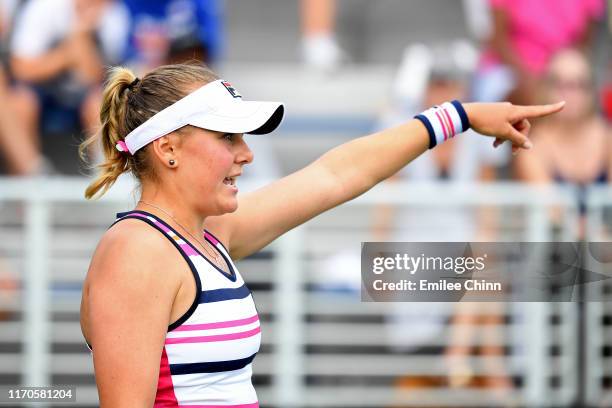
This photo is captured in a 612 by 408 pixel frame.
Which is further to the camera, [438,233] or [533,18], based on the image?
[533,18]

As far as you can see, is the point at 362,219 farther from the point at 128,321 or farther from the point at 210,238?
the point at 128,321

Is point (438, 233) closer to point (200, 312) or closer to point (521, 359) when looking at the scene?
point (521, 359)

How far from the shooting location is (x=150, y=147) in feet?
9.20

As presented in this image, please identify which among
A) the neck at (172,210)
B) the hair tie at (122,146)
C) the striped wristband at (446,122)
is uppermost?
the striped wristband at (446,122)

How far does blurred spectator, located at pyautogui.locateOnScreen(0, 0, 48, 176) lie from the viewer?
6.75 m

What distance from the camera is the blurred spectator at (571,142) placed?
22.7 feet

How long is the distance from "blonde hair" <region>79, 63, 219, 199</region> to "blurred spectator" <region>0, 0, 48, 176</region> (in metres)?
4.02

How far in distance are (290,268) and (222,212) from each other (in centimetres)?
359

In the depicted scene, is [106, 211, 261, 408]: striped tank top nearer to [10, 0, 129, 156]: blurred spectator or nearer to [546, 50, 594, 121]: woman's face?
[10, 0, 129, 156]: blurred spectator

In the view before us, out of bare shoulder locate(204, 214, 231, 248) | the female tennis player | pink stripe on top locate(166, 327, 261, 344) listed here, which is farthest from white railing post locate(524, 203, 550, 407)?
pink stripe on top locate(166, 327, 261, 344)

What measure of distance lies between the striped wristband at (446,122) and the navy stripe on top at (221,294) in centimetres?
89

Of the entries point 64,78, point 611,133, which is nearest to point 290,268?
point 64,78

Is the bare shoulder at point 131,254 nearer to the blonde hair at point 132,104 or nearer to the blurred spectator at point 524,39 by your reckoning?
the blonde hair at point 132,104

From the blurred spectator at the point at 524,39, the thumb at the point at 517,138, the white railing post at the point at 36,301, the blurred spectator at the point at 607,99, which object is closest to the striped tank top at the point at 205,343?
the thumb at the point at 517,138
